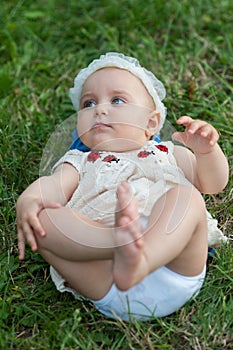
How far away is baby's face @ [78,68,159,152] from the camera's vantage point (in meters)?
2.44

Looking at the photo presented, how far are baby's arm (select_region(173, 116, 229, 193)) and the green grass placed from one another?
0.88 feet

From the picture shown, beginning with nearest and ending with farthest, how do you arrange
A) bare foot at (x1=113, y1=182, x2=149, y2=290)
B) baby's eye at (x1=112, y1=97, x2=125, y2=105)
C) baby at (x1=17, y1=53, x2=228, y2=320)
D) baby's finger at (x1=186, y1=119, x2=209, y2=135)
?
bare foot at (x1=113, y1=182, x2=149, y2=290) < baby at (x1=17, y1=53, x2=228, y2=320) < baby's finger at (x1=186, y1=119, x2=209, y2=135) < baby's eye at (x1=112, y1=97, x2=125, y2=105)

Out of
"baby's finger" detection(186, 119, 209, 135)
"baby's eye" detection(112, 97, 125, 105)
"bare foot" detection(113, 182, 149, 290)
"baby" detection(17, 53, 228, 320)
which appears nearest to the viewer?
"bare foot" detection(113, 182, 149, 290)

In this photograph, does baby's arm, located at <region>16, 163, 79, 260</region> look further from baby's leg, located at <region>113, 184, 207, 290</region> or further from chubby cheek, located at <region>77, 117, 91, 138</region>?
baby's leg, located at <region>113, 184, 207, 290</region>

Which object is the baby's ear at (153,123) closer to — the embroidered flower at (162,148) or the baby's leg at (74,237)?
the embroidered flower at (162,148)

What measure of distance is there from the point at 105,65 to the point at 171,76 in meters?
0.86

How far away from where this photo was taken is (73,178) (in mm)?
2393

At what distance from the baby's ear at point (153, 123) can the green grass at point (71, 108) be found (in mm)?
382

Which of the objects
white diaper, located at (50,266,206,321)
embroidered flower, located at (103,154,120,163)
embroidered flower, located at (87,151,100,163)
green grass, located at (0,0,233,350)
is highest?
embroidered flower, located at (103,154,120,163)

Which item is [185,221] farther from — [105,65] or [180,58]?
[180,58]

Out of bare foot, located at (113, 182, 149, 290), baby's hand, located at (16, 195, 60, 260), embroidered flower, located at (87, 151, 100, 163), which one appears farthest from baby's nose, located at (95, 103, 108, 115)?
bare foot, located at (113, 182, 149, 290)

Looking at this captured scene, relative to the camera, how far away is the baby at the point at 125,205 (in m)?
1.99

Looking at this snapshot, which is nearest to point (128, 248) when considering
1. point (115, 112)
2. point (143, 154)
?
point (143, 154)

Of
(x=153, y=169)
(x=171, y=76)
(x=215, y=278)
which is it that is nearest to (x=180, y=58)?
(x=171, y=76)
